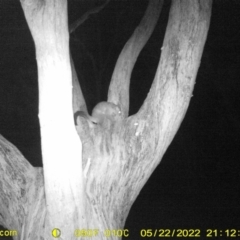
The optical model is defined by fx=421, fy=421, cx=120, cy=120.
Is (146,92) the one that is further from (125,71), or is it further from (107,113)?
(107,113)

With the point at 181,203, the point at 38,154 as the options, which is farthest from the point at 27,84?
the point at 181,203

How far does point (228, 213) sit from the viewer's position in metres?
5.62

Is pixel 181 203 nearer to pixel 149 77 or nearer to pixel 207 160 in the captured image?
pixel 207 160

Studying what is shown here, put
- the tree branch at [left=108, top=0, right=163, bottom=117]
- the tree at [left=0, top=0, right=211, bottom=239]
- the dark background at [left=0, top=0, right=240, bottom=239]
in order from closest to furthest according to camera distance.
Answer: the tree at [left=0, top=0, right=211, bottom=239] < the tree branch at [left=108, top=0, right=163, bottom=117] < the dark background at [left=0, top=0, right=240, bottom=239]

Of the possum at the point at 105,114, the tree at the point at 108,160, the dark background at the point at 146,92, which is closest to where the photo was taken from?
the tree at the point at 108,160

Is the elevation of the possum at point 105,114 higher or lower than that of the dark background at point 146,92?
lower

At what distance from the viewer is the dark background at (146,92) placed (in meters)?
5.89

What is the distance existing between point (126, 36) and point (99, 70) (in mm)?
651

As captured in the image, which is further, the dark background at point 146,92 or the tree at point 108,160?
the dark background at point 146,92

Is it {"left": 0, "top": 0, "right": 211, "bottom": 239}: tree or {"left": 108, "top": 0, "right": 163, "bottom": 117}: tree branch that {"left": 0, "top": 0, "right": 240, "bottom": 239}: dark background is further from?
{"left": 0, "top": 0, "right": 211, "bottom": 239}: tree

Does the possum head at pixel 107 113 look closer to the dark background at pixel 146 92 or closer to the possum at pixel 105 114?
the possum at pixel 105 114

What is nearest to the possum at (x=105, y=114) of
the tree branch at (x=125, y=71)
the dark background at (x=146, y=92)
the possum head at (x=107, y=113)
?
the possum head at (x=107, y=113)

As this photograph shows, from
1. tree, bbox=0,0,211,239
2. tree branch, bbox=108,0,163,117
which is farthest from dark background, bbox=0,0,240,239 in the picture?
tree, bbox=0,0,211,239

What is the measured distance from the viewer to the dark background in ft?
19.3
